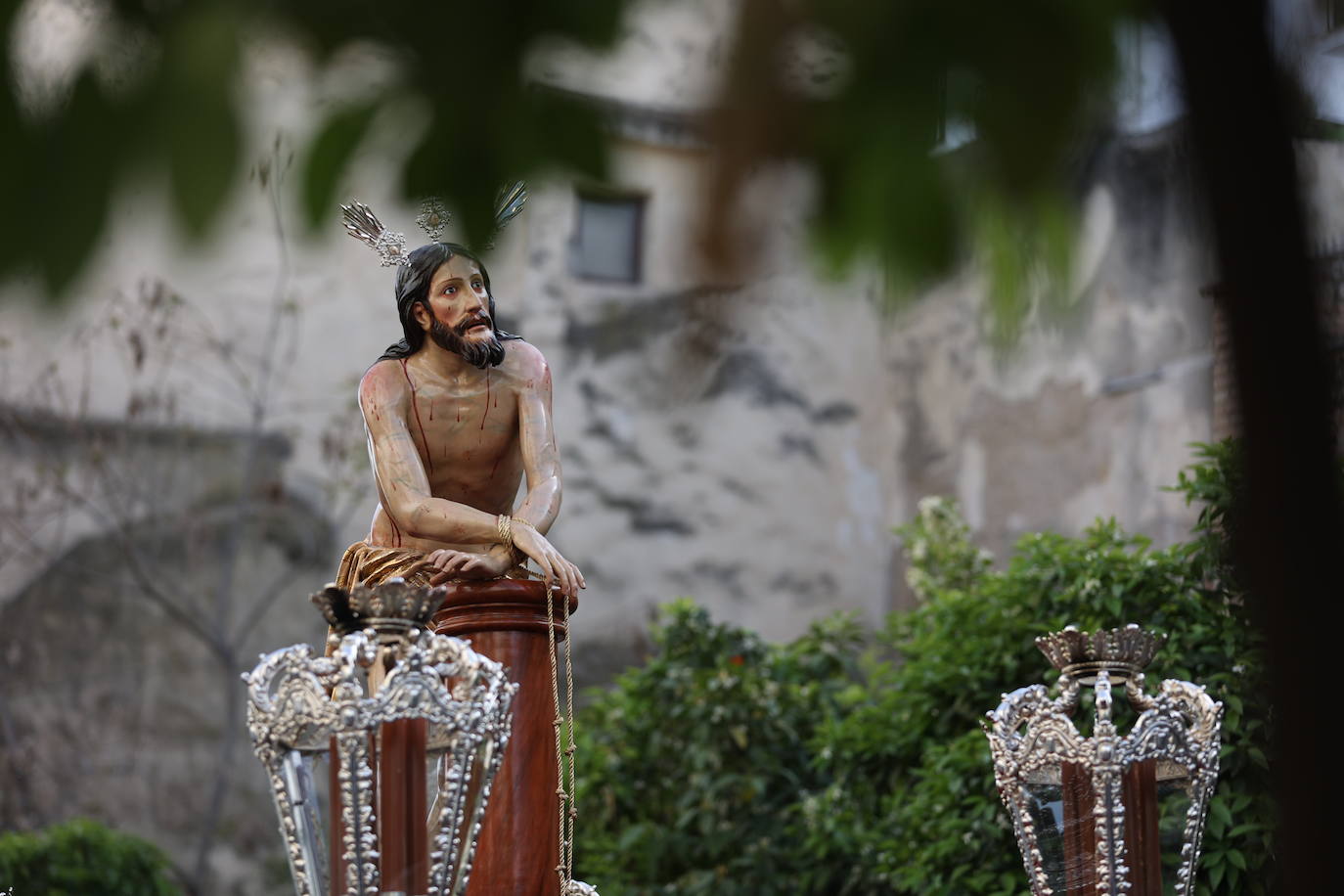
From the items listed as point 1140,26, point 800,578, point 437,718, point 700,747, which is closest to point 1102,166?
point 1140,26

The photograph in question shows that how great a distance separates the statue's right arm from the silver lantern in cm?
76

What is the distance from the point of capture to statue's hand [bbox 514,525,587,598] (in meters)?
4.73

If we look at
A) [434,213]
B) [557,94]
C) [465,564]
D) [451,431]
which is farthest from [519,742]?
[557,94]

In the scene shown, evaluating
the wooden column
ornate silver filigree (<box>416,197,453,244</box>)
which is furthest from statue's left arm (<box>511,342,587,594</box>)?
ornate silver filigree (<box>416,197,453,244</box>)

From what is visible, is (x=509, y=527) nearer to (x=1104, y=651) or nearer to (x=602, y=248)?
(x=1104, y=651)

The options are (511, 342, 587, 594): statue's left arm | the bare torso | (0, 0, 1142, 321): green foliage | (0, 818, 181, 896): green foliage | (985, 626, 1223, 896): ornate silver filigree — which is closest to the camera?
(0, 0, 1142, 321): green foliage

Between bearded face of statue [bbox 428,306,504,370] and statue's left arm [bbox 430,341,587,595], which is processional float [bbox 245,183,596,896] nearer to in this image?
statue's left arm [bbox 430,341,587,595]

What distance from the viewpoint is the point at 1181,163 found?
1.68 meters

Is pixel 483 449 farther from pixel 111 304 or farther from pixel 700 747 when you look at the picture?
pixel 111 304

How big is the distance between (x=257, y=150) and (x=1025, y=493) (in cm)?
992

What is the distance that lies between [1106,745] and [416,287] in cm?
197

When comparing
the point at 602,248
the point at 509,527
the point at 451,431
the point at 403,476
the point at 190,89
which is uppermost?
the point at 602,248

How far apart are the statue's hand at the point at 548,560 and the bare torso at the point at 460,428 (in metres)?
0.32

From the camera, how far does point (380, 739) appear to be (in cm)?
396
